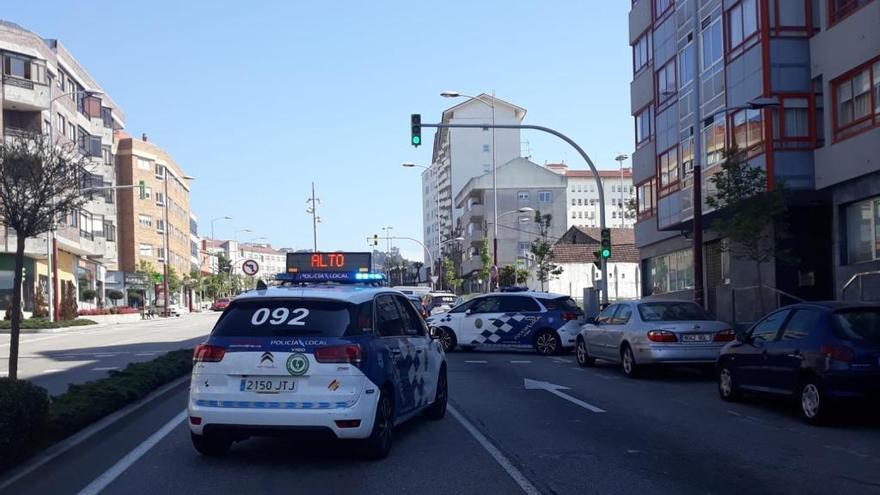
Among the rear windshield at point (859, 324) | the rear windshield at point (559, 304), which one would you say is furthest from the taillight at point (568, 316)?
the rear windshield at point (859, 324)

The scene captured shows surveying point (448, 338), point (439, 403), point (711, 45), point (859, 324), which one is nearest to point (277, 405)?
point (439, 403)

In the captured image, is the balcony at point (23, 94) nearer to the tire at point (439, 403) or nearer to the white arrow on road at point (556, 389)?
the white arrow on road at point (556, 389)

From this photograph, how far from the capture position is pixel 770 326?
12.4 metres

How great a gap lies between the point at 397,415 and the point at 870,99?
646 inches

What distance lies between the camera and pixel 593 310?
28.5 metres

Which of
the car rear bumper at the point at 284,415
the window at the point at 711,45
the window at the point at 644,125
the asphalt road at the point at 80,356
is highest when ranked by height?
the window at the point at 711,45

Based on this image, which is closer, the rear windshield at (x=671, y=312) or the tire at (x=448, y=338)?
the rear windshield at (x=671, y=312)

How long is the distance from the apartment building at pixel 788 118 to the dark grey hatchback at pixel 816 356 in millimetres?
9499

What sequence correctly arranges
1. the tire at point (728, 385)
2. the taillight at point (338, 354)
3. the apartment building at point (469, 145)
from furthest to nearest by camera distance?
the apartment building at point (469, 145)
the tire at point (728, 385)
the taillight at point (338, 354)

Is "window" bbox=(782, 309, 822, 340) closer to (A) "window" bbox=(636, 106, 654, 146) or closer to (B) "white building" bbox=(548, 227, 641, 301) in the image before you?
(A) "window" bbox=(636, 106, 654, 146)

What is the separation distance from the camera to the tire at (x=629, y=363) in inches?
656

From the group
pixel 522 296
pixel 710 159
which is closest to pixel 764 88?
pixel 710 159

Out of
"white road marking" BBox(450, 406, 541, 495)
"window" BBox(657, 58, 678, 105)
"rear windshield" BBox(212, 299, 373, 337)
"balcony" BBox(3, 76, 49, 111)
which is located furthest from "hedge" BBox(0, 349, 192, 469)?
"balcony" BBox(3, 76, 49, 111)

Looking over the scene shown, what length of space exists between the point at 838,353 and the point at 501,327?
42.1ft
